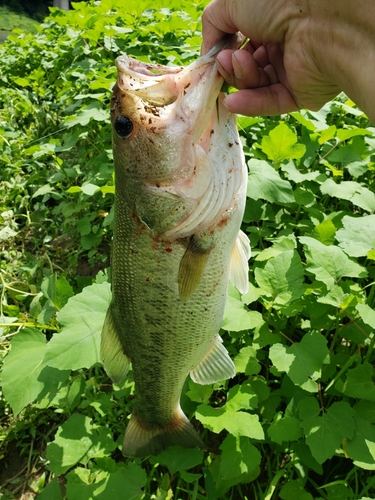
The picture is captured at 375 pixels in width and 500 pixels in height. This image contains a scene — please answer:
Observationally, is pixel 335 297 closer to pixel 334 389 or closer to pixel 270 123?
pixel 334 389

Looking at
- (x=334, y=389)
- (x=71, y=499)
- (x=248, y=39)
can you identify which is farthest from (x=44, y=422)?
(x=248, y=39)

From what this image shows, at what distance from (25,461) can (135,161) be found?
226 centimetres

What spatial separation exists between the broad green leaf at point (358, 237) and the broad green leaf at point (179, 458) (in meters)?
1.30

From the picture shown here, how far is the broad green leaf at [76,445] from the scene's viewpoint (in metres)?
2.10

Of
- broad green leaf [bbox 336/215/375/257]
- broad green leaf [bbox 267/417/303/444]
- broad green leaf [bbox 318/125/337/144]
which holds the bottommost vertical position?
broad green leaf [bbox 267/417/303/444]

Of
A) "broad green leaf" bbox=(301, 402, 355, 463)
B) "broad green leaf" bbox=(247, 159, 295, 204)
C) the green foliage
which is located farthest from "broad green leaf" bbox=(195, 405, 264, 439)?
"broad green leaf" bbox=(247, 159, 295, 204)

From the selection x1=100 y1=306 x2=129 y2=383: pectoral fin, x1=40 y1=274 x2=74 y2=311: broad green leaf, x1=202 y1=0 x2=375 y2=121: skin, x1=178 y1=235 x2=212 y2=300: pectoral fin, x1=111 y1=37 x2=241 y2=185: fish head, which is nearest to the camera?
x1=202 y1=0 x2=375 y2=121: skin

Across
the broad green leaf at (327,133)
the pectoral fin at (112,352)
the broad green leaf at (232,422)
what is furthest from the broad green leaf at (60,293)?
the broad green leaf at (327,133)

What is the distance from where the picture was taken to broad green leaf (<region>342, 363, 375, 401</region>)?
2047 mm

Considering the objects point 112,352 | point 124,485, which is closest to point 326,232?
point 112,352

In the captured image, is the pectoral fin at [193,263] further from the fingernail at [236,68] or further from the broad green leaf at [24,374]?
the broad green leaf at [24,374]

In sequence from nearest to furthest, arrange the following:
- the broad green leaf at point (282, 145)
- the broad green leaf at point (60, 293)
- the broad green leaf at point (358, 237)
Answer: the broad green leaf at point (358, 237)
the broad green leaf at point (60, 293)
the broad green leaf at point (282, 145)

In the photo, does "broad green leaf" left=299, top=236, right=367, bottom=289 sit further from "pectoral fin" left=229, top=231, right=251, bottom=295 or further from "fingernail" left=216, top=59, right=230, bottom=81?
"fingernail" left=216, top=59, right=230, bottom=81

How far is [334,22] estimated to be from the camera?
149 centimetres
